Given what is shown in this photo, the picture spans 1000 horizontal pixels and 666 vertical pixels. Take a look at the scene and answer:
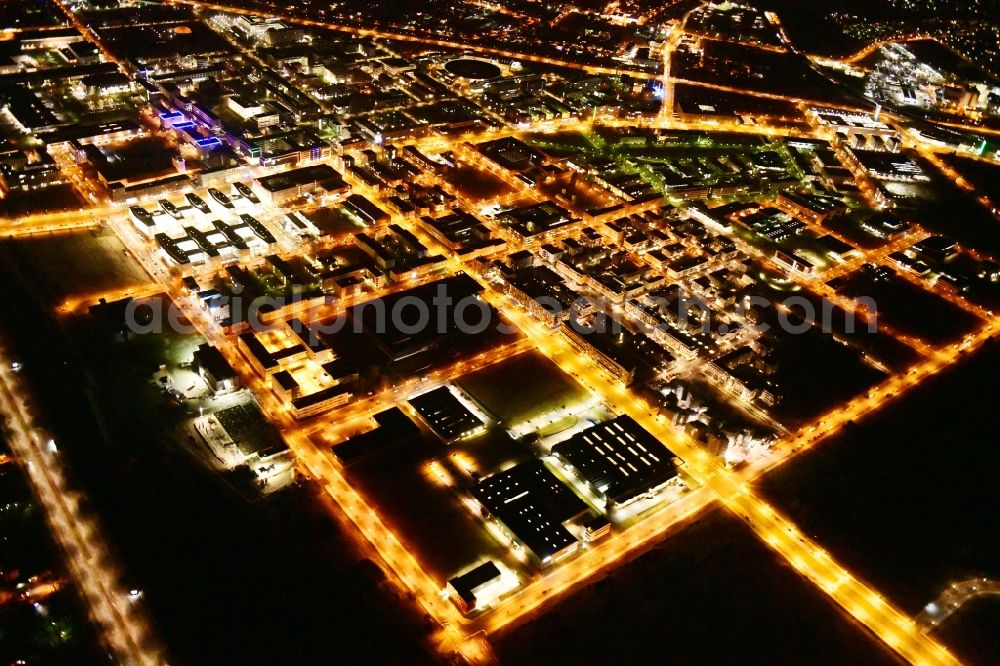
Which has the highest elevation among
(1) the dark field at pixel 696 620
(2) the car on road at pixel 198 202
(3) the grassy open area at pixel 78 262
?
(2) the car on road at pixel 198 202

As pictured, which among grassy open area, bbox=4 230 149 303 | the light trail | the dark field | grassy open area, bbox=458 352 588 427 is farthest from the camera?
grassy open area, bbox=4 230 149 303

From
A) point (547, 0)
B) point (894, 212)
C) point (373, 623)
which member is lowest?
point (373, 623)

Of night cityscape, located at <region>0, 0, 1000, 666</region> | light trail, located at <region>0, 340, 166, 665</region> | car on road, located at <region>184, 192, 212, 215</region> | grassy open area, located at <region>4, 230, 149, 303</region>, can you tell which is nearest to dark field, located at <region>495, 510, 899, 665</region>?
night cityscape, located at <region>0, 0, 1000, 666</region>

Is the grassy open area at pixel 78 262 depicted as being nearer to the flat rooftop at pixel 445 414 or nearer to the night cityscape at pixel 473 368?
the night cityscape at pixel 473 368

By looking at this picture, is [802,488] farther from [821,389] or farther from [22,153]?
[22,153]

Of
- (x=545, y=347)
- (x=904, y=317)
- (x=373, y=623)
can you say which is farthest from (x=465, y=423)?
(x=904, y=317)

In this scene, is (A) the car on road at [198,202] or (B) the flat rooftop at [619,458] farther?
(A) the car on road at [198,202]

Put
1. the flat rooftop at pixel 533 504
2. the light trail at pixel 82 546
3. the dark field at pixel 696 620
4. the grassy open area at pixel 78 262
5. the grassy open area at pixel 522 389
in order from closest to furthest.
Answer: the light trail at pixel 82 546, the dark field at pixel 696 620, the flat rooftop at pixel 533 504, the grassy open area at pixel 522 389, the grassy open area at pixel 78 262

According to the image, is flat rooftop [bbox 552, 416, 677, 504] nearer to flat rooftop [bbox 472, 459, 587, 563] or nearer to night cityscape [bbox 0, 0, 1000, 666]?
night cityscape [bbox 0, 0, 1000, 666]

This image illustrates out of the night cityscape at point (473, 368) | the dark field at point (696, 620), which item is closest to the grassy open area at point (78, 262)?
the night cityscape at point (473, 368)
